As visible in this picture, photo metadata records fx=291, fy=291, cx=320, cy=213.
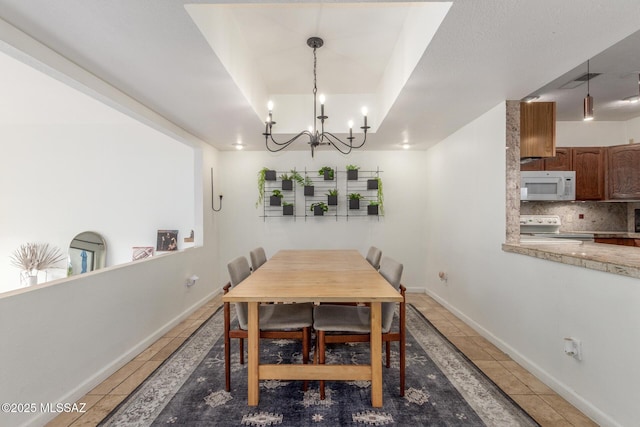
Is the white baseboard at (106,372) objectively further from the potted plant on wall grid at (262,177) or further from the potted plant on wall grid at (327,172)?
the potted plant on wall grid at (327,172)

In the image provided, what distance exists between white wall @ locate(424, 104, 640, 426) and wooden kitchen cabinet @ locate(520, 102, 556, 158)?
Result: 0.23 meters

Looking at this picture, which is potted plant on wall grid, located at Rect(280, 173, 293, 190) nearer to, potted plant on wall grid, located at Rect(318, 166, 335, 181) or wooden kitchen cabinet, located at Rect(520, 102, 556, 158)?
potted plant on wall grid, located at Rect(318, 166, 335, 181)

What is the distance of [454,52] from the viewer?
1750mm

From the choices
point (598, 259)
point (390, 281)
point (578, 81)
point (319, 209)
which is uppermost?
point (578, 81)

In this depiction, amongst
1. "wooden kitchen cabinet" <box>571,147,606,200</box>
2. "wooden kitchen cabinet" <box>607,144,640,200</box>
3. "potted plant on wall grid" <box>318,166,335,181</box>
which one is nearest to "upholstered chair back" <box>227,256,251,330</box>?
"potted plant on wall grid" <box>318,166,335,181</box>

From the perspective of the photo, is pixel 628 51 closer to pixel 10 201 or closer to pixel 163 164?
pixel 163 164

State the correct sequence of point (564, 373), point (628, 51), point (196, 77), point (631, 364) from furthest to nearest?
point (628, 51) < point (196, 77) < point (564, 373) < point (631, 364)

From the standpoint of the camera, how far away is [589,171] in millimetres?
4043

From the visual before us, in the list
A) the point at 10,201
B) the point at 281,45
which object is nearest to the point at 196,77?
the point at 281,45

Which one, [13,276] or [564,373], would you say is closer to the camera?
[564,373]

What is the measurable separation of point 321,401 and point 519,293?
1809 mm

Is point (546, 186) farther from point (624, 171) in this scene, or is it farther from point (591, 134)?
point (591, 134)

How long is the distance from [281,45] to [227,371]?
261 cm

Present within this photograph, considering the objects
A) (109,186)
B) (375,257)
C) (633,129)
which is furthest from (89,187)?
(633,129)
